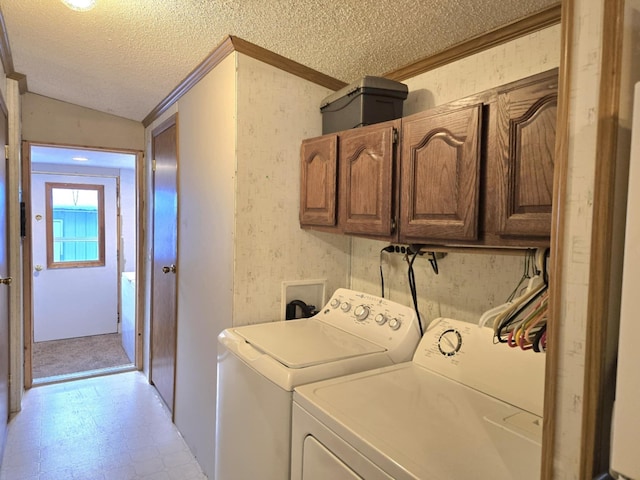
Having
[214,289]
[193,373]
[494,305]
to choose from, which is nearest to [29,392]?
[193,373]

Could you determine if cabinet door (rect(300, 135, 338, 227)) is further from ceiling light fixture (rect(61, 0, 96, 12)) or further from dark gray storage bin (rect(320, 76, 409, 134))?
ceiling light fixture (rect(61, 0, 96, 12))

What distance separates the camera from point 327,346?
160cm

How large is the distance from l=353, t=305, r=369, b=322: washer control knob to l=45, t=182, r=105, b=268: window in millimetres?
4152

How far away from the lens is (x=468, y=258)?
165cm

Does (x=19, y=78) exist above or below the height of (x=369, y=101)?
above

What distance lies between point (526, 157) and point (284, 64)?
51.3 inches

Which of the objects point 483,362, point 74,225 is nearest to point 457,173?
point 483,362

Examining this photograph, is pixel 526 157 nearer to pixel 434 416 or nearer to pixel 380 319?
pixel 434 416

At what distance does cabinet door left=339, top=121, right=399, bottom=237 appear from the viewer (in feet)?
5.08

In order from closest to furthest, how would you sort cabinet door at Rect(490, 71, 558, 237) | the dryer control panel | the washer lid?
cabinet door at Rect(490, 71, 558, 237), the dryer control panel, the washer lid

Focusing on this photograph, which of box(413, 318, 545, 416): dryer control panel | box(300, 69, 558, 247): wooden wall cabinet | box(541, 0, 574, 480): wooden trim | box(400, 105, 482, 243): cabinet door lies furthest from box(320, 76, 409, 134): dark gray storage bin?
box(541, 0, 574, 480): wooden trim

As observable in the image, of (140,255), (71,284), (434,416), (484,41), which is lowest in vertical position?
(71,284)

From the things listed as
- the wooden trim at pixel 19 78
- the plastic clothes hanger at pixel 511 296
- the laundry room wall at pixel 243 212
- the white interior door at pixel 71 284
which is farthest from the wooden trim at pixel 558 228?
the white interior door at pixel 71 284

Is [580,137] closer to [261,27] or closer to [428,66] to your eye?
[428,66]
